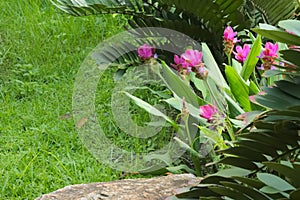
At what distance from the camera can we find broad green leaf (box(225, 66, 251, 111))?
2.76m

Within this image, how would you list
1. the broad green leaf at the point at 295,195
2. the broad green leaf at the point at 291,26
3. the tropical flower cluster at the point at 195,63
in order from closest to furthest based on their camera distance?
1. the broad green leaf at the point at 295,195
2. the broad green leaf at the point at 291,26
3. the tropical flower cluster at the point at 195,63

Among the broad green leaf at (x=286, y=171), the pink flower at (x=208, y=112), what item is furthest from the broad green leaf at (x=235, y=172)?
the pink flower at (x=208, y=112)

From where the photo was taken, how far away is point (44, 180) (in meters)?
3.34

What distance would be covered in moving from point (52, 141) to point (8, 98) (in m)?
0.72

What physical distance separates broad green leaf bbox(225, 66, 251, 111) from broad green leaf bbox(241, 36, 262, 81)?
22 cm

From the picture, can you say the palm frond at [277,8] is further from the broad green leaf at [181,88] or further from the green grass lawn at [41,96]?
the green grass lawn at [41,96]

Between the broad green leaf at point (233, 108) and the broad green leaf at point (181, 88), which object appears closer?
the broad green leaf at point (233, 108)

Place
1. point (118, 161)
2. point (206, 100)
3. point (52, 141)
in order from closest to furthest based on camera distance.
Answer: point (206, 100), point (118, 161), point (52, 141)

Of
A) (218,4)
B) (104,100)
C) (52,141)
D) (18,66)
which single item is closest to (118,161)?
(52,141)

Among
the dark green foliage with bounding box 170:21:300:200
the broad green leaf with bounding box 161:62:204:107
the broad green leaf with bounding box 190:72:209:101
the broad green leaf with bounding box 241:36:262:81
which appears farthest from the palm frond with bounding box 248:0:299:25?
the dark green foliage with bounding box 170:21:300:200

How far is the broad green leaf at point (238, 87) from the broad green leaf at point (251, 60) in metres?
0.22

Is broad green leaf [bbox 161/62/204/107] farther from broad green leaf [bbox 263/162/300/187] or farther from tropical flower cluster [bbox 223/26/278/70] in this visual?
broad green leaf [bbox 263/162/300/187]

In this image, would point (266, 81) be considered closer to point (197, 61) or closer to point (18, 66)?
point (197, 61)

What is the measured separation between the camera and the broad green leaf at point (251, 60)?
2.93m
